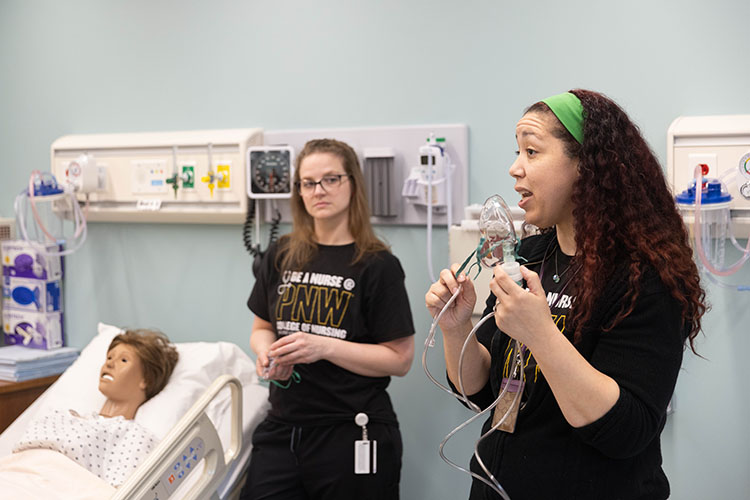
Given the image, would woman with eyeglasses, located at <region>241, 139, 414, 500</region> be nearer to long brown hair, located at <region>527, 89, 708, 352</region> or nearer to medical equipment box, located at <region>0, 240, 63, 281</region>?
long brown hair, located at <region>527, 89, 708, 352</region>

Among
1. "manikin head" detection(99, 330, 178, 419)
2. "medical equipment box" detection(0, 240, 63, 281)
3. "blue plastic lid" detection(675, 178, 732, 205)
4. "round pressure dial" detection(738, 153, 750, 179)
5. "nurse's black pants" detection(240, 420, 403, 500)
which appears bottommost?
"nurse's black pants" detection(240, 420, 403, 500)

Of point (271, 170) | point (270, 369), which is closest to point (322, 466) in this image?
→ point (270, 369)

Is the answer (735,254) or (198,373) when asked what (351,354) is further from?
(735,254)

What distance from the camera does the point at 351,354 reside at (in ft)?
6.70

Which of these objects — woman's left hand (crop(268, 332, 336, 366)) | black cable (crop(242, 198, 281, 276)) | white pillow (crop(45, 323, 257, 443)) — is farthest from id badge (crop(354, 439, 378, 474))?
black cable (crop(242, 198, 281, 276))

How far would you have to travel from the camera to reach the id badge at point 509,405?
1.32 meters

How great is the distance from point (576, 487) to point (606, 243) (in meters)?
0.43

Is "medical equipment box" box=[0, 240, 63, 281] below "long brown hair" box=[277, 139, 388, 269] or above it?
below

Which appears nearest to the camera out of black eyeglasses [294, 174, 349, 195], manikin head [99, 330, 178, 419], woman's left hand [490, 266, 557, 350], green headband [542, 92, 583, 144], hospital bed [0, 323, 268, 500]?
woman's left hand [490, 266, 557, 350]

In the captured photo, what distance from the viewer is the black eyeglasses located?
7.09 ft

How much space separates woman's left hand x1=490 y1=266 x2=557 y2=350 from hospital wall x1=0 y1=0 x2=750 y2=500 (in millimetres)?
1234

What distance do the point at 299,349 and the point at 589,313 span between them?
3.22ft

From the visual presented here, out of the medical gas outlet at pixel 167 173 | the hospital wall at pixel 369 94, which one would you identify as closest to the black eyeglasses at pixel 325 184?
the hospital wall at pixel 369 94

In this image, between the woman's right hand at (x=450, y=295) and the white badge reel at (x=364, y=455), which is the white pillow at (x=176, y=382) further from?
the woman's right hand at (x=450, y=295)
